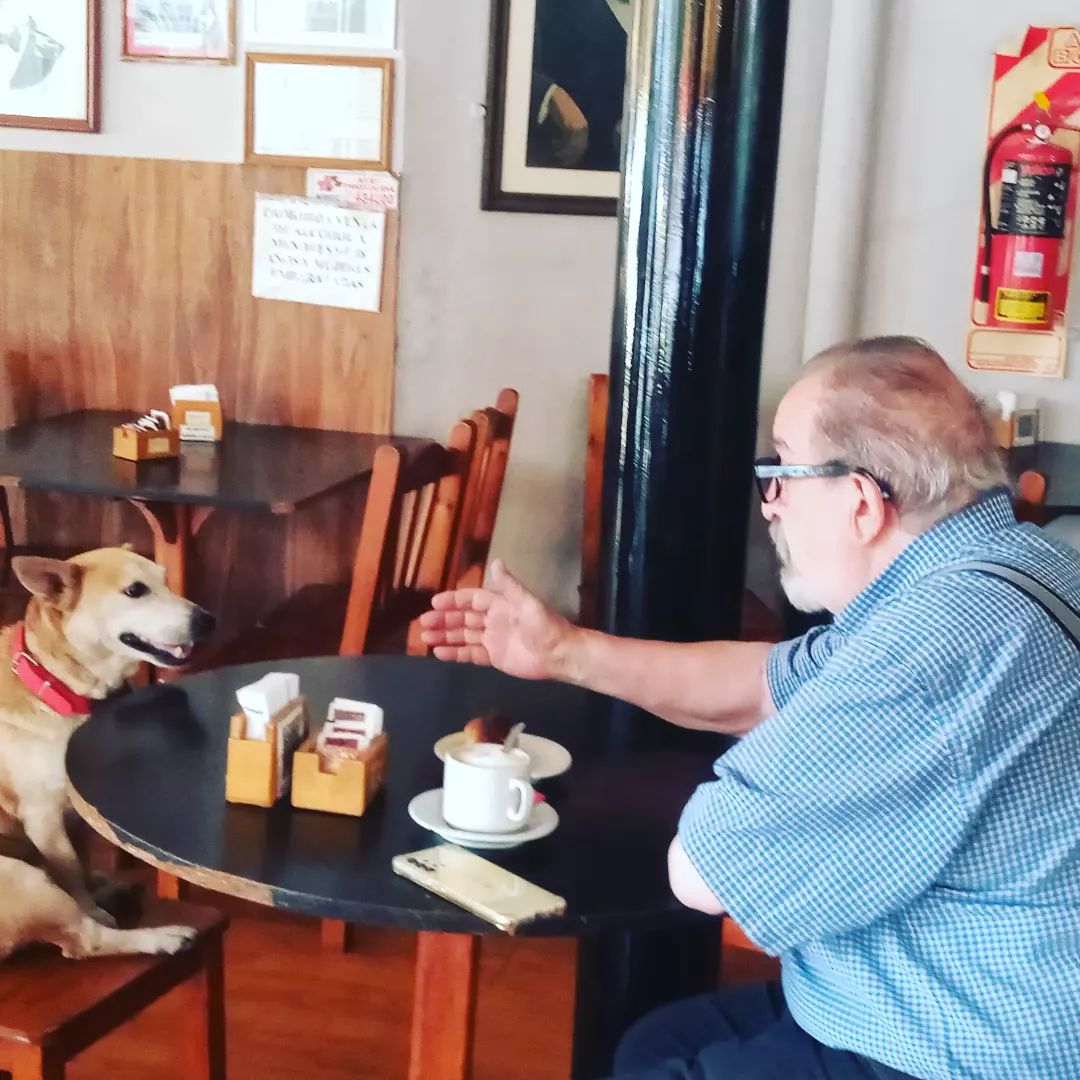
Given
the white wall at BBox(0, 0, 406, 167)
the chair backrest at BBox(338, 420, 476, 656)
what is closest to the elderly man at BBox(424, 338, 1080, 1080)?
the chair backrest at BBox(338, 420, 476, 656)

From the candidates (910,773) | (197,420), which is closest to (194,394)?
(197,420)

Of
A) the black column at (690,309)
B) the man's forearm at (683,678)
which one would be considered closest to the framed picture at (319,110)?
the black column at (690,309)

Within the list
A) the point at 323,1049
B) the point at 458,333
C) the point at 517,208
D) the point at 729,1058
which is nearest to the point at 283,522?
the point at 458,333

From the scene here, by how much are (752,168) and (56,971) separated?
1265 mm

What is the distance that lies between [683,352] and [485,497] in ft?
4.93

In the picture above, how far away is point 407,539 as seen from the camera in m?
2.62

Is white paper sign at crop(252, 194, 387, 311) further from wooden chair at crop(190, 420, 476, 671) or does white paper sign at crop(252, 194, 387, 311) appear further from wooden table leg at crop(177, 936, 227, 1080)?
wooden table leg at crop(177, 936, 227, 1080)

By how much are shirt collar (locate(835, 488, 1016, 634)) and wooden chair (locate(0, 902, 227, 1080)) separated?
97cm

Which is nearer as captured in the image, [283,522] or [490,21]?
[490,21]

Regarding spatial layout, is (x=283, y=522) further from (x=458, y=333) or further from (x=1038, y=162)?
(x=1038, y=162)

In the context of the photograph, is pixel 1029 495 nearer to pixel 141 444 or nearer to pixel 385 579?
pixel 385 579

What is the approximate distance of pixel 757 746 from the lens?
1021mm

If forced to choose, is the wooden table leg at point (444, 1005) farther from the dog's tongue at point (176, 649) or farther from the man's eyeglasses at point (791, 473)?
the dog's tongue at point (176, 649)

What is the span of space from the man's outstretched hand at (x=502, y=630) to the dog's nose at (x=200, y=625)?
0.61m
